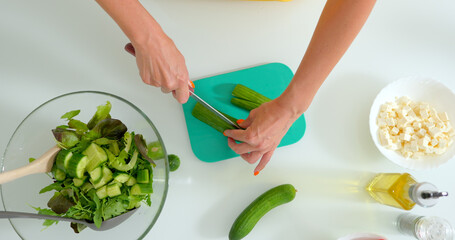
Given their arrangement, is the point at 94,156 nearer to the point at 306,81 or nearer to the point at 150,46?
the point at 150,46

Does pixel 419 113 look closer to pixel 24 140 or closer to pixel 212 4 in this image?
pixel 212 4

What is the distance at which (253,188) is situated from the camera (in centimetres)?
135

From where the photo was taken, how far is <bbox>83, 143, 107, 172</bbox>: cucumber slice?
105 cm

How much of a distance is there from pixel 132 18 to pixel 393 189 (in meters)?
1.02

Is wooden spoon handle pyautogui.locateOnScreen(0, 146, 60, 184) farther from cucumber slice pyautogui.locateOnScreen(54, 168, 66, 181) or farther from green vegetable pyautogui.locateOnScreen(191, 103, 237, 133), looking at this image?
green vegetable pyautogui.locateOnScreen(191, 103, 237, 133)

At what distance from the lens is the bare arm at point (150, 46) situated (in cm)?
98

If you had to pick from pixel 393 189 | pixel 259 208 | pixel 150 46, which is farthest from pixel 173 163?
pixel 393 189

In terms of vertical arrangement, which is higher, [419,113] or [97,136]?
[419,113]

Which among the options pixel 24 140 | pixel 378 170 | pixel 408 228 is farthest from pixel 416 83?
pixel 24 140

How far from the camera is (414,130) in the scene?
4.33 feet

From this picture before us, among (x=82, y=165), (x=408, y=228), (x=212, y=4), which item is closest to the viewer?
(x=82, y=165)

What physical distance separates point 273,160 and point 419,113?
555 millimetres

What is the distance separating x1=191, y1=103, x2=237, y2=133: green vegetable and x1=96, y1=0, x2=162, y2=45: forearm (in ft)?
1.19

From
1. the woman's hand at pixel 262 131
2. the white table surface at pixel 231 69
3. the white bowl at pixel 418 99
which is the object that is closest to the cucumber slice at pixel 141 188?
the white table surface at pixel 231 69
